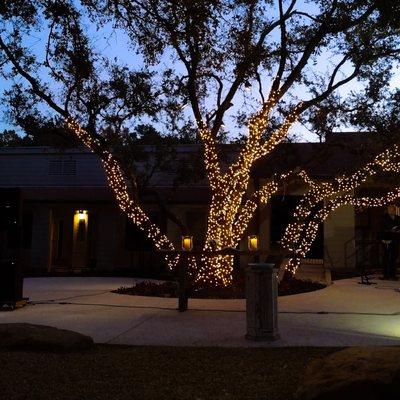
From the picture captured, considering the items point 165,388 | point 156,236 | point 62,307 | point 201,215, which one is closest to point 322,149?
point 156,236

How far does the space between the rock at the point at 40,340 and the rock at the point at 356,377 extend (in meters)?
2.64

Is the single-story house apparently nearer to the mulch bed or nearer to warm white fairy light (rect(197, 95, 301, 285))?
the mulch bed

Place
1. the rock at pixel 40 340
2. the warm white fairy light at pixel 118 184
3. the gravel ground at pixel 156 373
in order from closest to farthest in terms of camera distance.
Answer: the gravel ground at pixel 156 373 → the rock at pixel 40 340 → the warm white fairy light at pixel 118 184

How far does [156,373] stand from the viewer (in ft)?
16.0

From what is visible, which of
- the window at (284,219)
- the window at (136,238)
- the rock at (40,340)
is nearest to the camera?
the rock at (40,340)

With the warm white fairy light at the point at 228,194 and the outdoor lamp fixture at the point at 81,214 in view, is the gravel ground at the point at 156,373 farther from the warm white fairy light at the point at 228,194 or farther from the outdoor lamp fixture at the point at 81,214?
the outdoor lamp fixture at the point at 81,214

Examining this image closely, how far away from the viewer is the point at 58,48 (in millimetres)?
10312

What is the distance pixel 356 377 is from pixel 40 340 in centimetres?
332

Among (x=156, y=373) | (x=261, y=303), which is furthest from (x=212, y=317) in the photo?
(x=156, y=373)

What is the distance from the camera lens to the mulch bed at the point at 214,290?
1044 centimetres

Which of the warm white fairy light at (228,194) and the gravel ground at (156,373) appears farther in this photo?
the warm white fairy light at (228,194)

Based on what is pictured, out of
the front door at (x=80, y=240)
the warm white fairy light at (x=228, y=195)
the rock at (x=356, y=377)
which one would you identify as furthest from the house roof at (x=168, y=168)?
the rock at (x=356, y=377)

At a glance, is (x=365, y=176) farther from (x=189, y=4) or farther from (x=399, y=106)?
(x=189, y=4)

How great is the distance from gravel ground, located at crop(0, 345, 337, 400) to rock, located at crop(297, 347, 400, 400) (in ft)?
1.19
